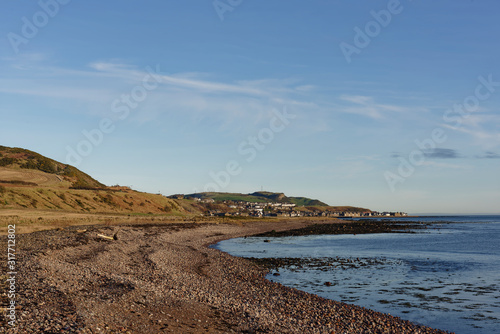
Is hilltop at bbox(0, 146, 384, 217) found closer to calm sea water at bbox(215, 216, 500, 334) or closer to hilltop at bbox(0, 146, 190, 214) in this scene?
hilltop at bbox(0, 146, 190, 214)

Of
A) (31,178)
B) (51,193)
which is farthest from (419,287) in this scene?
(31,178)

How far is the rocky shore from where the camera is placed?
14273mm

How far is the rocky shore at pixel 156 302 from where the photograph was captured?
1427cm

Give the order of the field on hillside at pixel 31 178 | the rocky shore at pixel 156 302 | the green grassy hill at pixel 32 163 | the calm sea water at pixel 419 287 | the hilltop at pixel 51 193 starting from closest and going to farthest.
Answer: the rocky shore at pixel 156 302 → the calm sea water at pixel 419 287 → the hilltop at pixel 51 193 → the field on hillside at pixel 31 178 → the green grassy hill at pixel 32 163

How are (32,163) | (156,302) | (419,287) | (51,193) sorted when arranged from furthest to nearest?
(32,163), (51,193), (419,287), (156,302)

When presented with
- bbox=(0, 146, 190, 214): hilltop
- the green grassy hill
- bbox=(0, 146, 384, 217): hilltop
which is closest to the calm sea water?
bbox=(0, 146, 190, 214): hilltop

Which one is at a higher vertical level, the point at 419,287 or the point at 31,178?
the point at 31,178

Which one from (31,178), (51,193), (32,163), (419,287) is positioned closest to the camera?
(419,287)

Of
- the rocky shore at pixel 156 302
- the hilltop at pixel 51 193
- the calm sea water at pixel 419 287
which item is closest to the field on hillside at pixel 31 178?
the hilltop at pixel 51 193

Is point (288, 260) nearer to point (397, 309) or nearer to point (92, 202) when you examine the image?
point (397, 309)

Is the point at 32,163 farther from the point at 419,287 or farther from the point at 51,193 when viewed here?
the point at 419,287

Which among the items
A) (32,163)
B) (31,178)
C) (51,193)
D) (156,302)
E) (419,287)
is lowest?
(419,287)

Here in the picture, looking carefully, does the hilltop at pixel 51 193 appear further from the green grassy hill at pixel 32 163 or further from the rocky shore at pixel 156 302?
the rocky shore at pixel 156 302

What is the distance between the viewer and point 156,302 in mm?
18219
